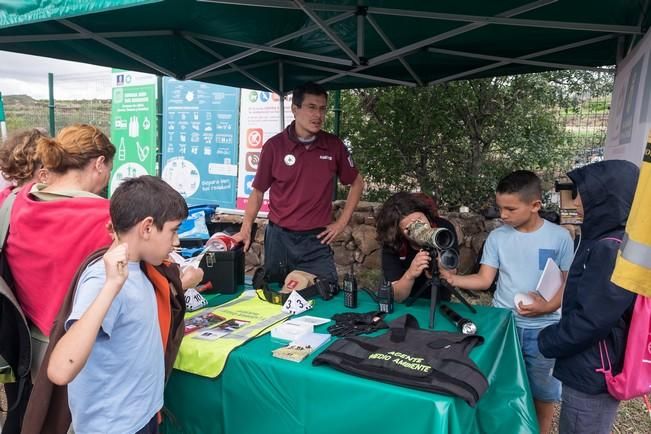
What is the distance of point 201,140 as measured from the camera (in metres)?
5.88

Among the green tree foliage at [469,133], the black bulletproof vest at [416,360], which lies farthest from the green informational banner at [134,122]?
the black bulletproof vest at [416,360]

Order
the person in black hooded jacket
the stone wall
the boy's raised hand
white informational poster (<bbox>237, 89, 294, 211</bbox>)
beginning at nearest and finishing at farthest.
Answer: the boy's raised hand
the person in black hooded jacket
white informational poster (<bbox>237, 89, 294, 211</bbox>)
the stone wall

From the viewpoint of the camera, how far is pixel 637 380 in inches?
63.2

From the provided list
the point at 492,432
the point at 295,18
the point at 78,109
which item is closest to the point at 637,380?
the point at 492,432

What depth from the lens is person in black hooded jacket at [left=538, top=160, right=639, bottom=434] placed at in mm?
1576

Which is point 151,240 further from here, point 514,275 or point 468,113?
point 468,113

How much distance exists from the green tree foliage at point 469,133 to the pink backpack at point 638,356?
4.62m

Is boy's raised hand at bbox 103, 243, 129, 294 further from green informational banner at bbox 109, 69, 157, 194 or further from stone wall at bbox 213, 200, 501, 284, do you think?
green informational banner at bbox 109, 69, 157, 194

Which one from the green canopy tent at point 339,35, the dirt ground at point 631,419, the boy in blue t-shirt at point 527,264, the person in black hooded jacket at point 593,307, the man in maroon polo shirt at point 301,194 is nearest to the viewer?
the person in black hooded jacket at point 593,307

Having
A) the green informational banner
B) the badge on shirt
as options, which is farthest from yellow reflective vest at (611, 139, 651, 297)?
the green informational banner

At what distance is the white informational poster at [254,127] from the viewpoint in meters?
5.40

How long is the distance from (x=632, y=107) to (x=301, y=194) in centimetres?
196

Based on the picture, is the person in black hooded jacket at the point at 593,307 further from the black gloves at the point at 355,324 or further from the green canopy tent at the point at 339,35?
the green canopy tent at the point at 339,35

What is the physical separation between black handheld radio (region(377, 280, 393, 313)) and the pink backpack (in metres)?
0.90
